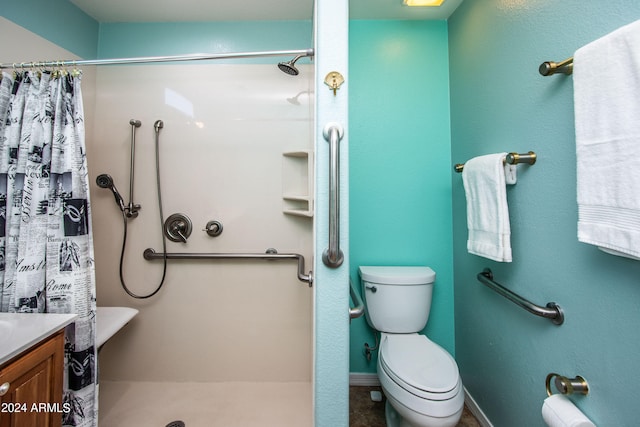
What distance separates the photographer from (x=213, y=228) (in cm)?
161

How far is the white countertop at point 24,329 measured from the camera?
2.47ft

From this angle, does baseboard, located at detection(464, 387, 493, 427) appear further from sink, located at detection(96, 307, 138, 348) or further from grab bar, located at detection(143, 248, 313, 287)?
sink, located at detection(96, 307, 138, 348)

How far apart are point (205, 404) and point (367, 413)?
0.97 metres

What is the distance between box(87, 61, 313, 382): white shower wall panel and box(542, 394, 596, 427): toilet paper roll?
1173mm

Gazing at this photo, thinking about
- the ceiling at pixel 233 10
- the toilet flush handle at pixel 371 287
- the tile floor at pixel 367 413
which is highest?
the ceiling at pixel 233 10

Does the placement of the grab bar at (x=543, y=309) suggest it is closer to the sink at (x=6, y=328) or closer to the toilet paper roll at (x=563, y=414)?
the toilet paper roll at (x=563, y=414)

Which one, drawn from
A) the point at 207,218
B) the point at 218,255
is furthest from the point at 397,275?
the point at 207,218

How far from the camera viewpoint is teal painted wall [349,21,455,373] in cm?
168

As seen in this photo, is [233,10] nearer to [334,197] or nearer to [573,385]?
[334,197]

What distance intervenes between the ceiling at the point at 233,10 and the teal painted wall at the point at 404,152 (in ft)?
0.22

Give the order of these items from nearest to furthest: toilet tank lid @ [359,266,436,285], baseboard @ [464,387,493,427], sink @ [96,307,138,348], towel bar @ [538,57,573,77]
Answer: towel bar @ [538,57,573,77], sink @ [96,307,138,348], baseboard @ [464,387,493,427], toilet tank lid @ [359,266,436,285]

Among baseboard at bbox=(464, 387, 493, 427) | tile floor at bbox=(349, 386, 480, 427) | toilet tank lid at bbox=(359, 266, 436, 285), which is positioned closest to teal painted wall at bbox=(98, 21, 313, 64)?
toilet tank lid at bbox=(359, 266, 436, 285)

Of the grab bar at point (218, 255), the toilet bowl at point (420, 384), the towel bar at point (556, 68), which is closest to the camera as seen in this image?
the towel bar at point (556, 68)

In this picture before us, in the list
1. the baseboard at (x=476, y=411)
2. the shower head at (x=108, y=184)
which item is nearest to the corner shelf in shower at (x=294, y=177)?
the shower head at (x=108, y=184)
